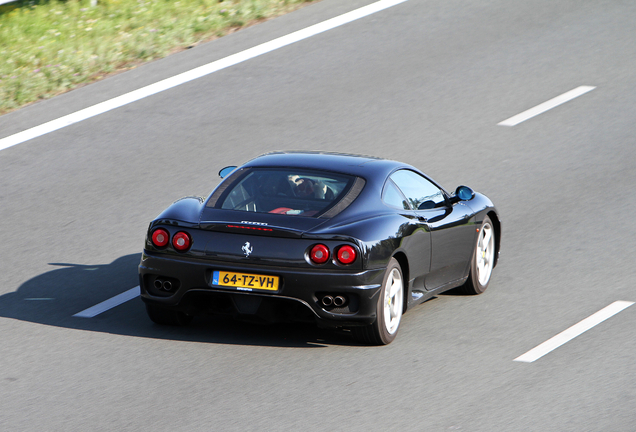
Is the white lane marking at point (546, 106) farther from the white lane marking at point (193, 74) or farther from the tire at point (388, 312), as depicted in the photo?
the tire at point (388, 312)

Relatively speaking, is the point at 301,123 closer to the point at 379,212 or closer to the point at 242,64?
the point at 242,64

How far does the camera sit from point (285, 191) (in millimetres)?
7367

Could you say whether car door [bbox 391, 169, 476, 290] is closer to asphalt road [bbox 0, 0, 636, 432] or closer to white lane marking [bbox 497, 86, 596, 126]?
asphalt road [bbox 0, 0, 636, 432]

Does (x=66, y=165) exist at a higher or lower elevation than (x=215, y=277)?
lower

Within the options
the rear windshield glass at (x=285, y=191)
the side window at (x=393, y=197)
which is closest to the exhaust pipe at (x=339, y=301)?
the rear windshield glass at (x=285, y=191)

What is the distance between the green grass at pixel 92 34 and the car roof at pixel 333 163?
24.0ft

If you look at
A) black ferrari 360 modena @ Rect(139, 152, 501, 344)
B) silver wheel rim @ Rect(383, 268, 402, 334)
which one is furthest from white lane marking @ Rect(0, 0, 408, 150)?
silver wheel rim @ Rect(383, 268, 402, 334)

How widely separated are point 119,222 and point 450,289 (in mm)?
3673

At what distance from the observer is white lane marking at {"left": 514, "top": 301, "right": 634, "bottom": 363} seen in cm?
699

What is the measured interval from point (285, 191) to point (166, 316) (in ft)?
4.21

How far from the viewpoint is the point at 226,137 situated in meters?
13.0

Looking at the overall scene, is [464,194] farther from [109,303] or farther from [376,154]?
[376,154]

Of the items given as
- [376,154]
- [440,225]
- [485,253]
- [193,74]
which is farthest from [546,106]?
[440,225]

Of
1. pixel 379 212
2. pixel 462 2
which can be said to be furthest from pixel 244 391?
pixel 462 2
